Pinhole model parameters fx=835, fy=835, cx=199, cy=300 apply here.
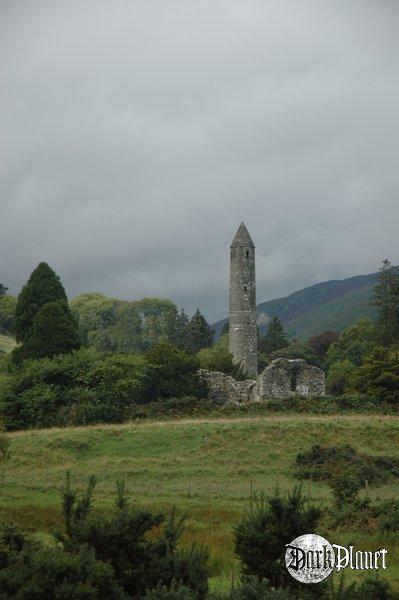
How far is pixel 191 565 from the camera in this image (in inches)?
453

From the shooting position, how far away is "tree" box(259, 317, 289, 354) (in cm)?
9406

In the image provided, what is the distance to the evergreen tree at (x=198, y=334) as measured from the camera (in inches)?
3607

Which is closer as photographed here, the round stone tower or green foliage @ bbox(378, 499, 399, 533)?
green foliage @ bbox(378, 499, 399, 533)

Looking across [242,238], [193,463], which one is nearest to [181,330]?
[242,238]

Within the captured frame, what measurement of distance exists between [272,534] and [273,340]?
84.1m

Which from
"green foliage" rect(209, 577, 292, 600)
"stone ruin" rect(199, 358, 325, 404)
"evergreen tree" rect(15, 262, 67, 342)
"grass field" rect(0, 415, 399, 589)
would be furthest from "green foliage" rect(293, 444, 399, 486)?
"evergreen tree" rect(15, 262, 67, 342)

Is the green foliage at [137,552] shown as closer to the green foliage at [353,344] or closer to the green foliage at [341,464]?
the green foliage at [341,464]

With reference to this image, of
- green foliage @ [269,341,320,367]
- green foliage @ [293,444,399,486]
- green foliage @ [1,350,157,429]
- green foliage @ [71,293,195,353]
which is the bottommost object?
green foliage @ [293,444,399,486]

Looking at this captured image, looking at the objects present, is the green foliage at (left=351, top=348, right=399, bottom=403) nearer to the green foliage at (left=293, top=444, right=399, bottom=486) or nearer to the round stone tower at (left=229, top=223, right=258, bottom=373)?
the round stone tower at (left=229, top=223, right=258, bottom=373)

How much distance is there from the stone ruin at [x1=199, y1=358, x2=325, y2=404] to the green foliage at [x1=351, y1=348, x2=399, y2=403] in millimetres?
2788

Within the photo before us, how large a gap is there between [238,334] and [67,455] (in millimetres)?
31393

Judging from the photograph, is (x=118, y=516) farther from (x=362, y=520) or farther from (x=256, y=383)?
(x=256, y=383)

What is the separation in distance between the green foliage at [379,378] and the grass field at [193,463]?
7.65 metres

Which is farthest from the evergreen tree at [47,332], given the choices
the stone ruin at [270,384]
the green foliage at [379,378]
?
the green foliage at [379,378]
